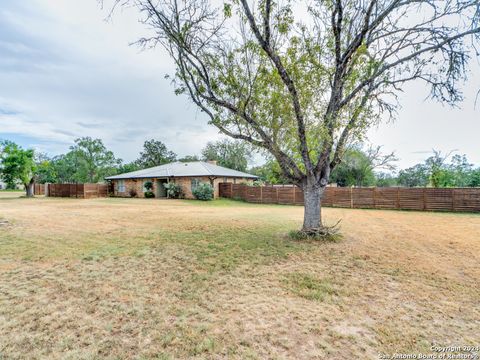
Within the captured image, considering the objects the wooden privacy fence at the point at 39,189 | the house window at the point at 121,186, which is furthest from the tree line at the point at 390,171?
the wooden privacy fence at the point at 39,189

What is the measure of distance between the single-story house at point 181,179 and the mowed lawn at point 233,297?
15587mm

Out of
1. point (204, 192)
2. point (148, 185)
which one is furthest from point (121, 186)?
point (204, 192)

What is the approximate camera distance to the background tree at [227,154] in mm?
41031

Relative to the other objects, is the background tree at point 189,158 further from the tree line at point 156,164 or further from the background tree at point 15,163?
the background tree at point 15,163

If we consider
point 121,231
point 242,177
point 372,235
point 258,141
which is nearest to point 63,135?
point 242,177

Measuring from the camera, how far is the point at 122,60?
10695mm

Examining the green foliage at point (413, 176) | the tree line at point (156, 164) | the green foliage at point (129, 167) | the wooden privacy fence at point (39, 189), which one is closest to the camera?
the tree line at point (156, 164)

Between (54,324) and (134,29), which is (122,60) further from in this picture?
(54,324)

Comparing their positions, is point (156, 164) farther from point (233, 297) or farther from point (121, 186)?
point (233, 297)

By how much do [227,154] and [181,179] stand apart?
20419mm

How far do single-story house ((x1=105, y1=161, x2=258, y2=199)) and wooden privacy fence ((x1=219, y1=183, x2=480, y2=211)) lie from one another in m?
4.34

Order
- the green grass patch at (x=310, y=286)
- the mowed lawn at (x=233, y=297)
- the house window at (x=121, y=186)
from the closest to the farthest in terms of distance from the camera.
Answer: the mowed lawn at (x=233, y=297) → the green grass patch at (x=310, y=286) → the house window at (x=121, y=186)

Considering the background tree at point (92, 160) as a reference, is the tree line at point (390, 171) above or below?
below

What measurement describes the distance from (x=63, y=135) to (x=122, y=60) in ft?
129
